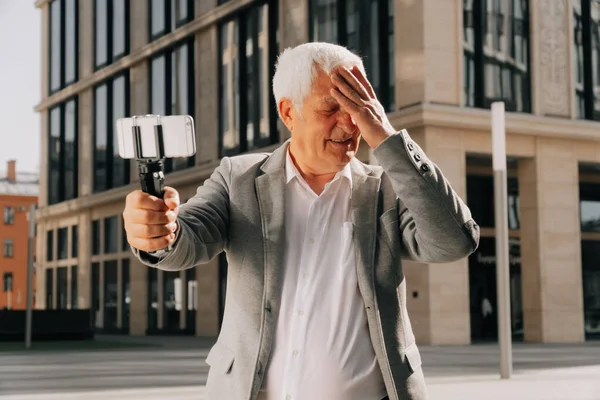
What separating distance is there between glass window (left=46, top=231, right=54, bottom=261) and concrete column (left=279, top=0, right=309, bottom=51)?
79.5 feet

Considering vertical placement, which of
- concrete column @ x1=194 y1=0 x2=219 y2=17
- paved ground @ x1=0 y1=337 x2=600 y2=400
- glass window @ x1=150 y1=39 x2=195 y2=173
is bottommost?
paved ground @ x1=0 y1=337 x2=600 y2=400

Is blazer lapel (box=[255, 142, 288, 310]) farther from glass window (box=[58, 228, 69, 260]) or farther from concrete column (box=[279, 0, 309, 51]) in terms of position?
glass window (box=[58, 228, 69, 260])

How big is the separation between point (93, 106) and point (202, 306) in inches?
576

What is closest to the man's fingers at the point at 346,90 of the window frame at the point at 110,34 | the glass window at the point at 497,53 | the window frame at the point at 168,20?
the glass window at the point at 497,53

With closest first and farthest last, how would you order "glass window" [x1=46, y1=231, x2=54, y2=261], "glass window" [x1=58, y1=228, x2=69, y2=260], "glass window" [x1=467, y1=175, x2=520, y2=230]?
"glass window" [x1=467, y1=175, x2=520, y2=230] → "glass window" [x1=58, y1=228, x2=69, y2=260] → "glass window" [x1=46, y1=231, x2=54, y2=261]

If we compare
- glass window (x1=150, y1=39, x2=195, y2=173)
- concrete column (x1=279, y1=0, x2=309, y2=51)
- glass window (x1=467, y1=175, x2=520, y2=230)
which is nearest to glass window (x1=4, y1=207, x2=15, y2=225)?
glass window (x1=150, y1=39, x2=195, y2=173)

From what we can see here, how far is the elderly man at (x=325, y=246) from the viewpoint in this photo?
268 centimetres

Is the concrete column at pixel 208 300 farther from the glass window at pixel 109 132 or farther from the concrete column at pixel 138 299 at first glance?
the glass window at pixel 109 132

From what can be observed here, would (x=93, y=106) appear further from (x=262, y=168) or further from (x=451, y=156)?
(x=262, y=168)

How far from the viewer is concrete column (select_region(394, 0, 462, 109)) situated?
28328 mm

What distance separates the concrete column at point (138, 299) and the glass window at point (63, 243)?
857 centimetres

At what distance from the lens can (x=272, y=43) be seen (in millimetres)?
35031

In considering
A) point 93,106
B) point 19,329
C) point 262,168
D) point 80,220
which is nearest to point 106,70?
point 93,106

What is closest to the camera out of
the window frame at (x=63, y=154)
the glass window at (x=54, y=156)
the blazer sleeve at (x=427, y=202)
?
the blazer sleeve at (x=427, y=202)
